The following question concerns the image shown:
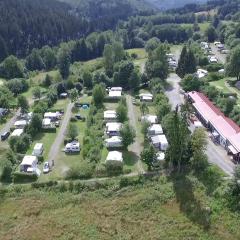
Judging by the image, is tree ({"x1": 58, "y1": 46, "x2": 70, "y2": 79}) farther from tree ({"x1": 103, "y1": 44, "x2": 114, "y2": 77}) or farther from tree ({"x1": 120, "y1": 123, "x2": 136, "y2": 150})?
tree ({"x1": 120, "y1": 123, "x2": 136, "y2": 150})

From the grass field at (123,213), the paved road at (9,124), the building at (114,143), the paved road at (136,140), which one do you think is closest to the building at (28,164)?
the grass field at (123,213)

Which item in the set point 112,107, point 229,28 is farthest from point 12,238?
point 229,28

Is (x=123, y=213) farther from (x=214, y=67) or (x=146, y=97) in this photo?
(x=214, y=67)

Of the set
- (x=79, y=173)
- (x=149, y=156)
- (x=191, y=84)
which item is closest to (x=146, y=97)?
(x=191, y=84)

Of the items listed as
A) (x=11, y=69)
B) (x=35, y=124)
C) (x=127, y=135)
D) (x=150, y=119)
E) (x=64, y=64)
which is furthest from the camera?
(x=11, y=69)

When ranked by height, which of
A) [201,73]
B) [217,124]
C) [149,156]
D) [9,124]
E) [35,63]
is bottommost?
[35,63]

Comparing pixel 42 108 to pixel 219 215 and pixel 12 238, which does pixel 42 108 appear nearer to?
pixel 12 238

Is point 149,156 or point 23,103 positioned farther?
point 23,103
